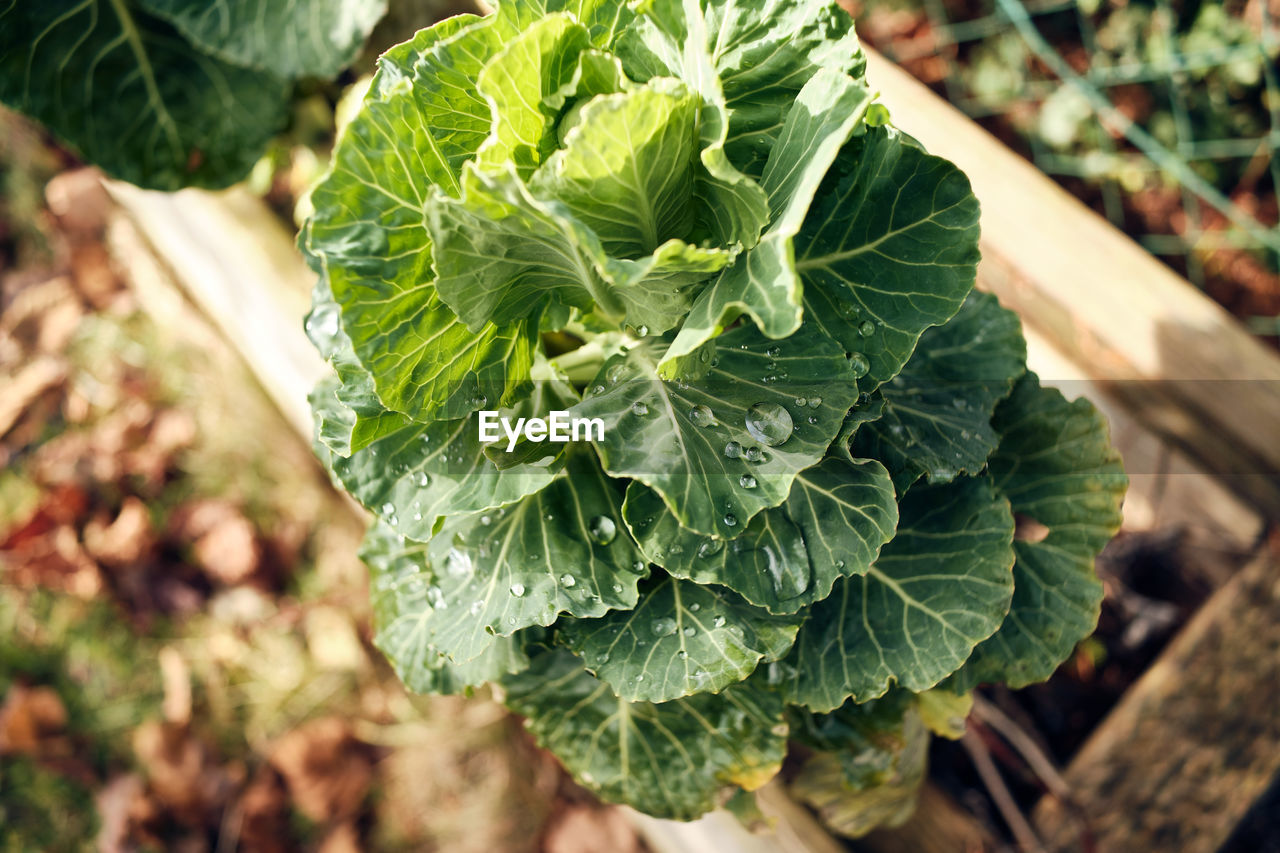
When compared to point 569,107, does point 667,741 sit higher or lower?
lower

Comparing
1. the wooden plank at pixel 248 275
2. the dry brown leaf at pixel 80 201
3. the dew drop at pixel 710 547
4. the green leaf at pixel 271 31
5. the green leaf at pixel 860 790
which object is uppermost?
the dew drop at pixel 710 547

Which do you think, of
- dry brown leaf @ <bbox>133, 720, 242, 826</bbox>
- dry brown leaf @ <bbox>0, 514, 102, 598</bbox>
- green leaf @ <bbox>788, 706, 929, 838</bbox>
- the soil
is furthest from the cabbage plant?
dry brown leaf @ <bbox>0, 514, 102, 598</bbox>

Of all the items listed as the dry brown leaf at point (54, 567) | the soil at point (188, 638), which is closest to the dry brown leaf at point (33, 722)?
the soil at point (188, 638)

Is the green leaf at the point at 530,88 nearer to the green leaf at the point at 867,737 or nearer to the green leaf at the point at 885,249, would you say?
the green leaf at the point at 885,249

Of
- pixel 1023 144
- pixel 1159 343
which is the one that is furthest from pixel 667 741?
pixel 1023 144

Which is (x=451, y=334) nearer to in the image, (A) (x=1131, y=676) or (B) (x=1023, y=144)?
(A) (x=1131, y=676)

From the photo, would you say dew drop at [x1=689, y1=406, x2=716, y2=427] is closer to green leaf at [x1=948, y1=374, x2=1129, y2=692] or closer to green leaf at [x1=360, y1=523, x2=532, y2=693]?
green leaf at [x1=360, y1=523, x2=532, y2=693]

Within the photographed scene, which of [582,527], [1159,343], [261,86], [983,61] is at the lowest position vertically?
[261,86]
